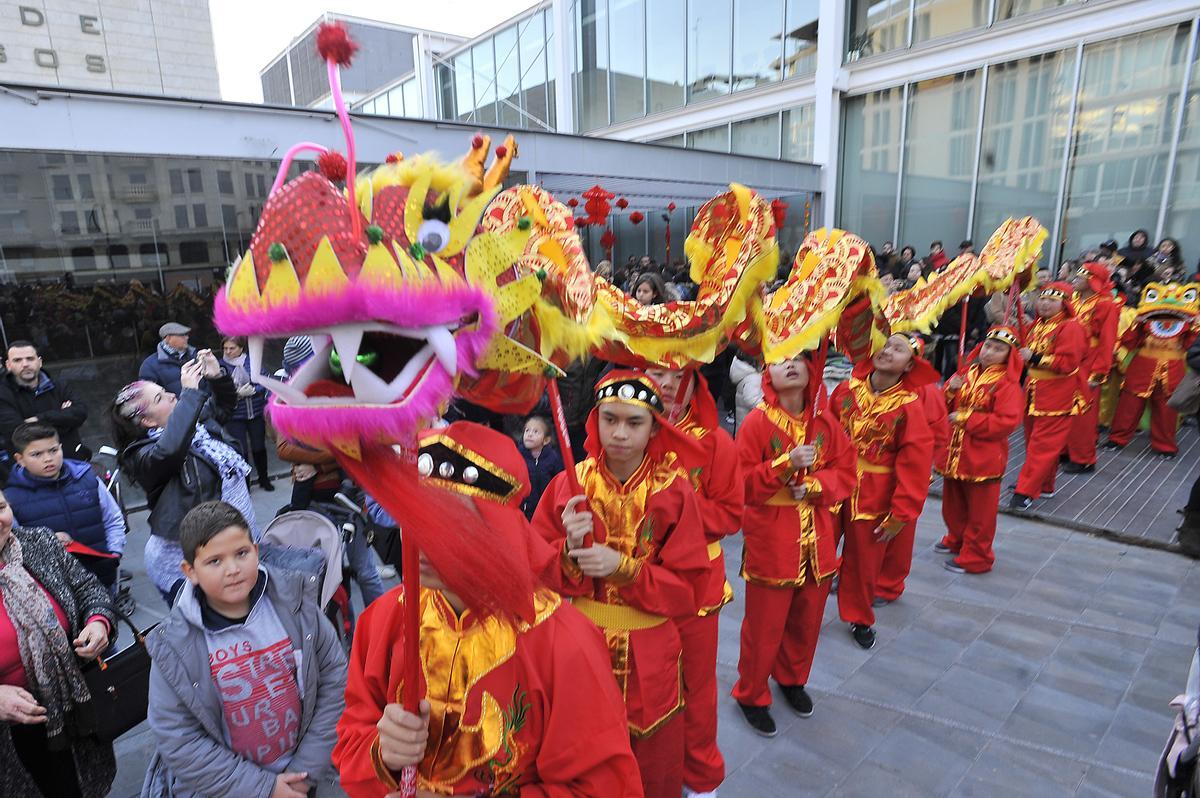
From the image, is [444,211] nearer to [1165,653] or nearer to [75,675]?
[75,675]

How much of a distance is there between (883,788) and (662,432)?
1.92 meters

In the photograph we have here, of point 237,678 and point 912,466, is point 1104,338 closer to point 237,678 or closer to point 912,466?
point 912,466

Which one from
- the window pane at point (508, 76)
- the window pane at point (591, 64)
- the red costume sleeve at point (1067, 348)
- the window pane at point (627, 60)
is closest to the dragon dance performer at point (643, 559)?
the red costume sleeve at point (1067, 348)

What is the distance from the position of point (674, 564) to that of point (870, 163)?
13196 millimetres

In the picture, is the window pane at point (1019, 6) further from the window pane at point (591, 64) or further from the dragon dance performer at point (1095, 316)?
the window pane at point (591, 64)

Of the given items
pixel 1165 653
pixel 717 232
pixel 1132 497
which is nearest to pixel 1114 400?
pixel 1132 497

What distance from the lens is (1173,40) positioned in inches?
367

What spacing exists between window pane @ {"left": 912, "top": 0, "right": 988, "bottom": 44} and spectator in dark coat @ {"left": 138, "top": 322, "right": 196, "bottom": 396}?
1282cm

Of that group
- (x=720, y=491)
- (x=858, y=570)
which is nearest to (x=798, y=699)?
(x=858, y=570)

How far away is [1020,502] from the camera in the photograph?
6.10m

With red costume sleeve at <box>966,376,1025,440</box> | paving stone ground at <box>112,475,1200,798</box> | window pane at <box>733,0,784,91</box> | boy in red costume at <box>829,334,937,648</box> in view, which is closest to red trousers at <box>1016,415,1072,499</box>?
paving stone ground at <box>112,475,1200,798</box>

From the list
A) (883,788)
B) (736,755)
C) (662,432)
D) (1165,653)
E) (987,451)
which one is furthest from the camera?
(987,451)

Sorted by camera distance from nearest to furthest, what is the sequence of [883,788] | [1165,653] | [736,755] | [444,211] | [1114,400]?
[444,211] → [883,788] → [736,755] → [1165,653] → [1114,400]

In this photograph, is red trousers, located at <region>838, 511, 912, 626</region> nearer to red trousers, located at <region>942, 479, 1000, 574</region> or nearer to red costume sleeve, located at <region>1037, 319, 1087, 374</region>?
red trousers, located at <region>942, 479, 1000, 574</region>
